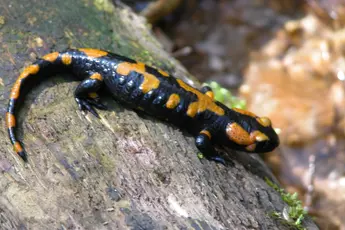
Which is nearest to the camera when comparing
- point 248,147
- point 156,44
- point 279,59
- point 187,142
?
point 187,142

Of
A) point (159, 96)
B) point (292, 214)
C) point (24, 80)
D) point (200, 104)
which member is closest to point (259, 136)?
point (200, 104)

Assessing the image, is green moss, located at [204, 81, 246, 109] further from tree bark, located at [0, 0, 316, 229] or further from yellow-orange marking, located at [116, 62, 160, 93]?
yellow-orange marking, located at [116, 62, 160, 93]

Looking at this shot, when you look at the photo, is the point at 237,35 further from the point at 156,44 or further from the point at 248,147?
the point at 248,147

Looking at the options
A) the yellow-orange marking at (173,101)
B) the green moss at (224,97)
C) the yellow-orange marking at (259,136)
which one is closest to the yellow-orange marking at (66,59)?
the yellow-orange marking at (173,101)

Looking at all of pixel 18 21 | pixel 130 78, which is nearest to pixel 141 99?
pixel 130 78

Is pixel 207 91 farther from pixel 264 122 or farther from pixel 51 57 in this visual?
pixel 51 57
